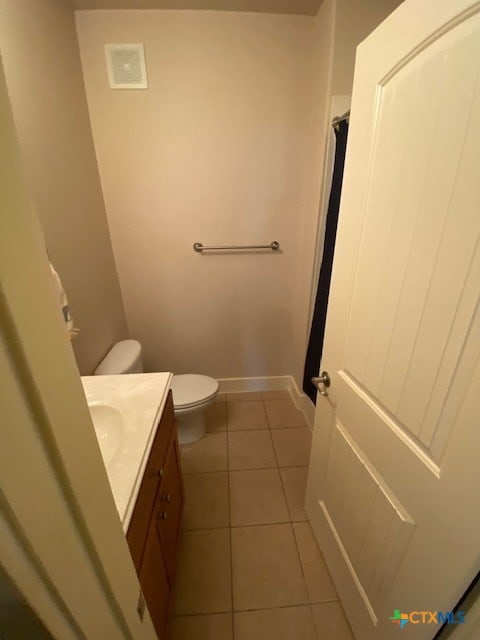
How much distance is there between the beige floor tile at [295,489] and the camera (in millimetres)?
1393

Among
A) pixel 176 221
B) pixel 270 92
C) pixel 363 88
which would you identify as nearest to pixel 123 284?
pixel 176 221

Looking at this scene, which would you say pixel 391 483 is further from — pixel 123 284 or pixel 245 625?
pixel 123 284

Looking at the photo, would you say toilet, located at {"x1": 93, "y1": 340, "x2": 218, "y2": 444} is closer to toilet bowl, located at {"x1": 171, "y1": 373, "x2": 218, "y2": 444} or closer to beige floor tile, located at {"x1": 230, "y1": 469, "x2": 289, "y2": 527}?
toilet bowl, located at {"x1": 171, "y1": 373, "x2": 218, "y2": 444}

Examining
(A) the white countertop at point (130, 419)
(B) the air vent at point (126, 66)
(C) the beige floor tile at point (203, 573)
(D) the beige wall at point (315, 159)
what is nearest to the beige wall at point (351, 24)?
(D) the beige wall at point (315, 159)

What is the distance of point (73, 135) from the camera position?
1354 mm

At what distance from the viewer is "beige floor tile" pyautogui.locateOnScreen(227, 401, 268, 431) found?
1.96 meters

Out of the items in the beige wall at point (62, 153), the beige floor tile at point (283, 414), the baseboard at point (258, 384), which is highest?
the beige wall at point (62, 153)

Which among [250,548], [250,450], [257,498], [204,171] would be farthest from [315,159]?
[250,548]

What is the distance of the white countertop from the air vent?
1601 mm

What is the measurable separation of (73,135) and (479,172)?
169 centimetres

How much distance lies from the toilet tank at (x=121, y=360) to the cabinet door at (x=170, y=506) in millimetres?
578

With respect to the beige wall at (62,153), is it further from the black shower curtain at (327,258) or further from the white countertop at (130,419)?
the black shower curtain at (327,258)

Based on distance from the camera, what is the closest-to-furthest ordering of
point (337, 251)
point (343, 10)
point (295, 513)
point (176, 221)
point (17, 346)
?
1. point (17, 346)
2. point (337, 251)
3. point (343, 10)
4. point (295, 513)
5. point (176, 221)

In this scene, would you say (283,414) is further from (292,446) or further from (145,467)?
(145,467)
